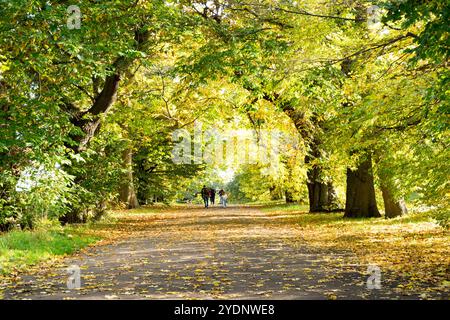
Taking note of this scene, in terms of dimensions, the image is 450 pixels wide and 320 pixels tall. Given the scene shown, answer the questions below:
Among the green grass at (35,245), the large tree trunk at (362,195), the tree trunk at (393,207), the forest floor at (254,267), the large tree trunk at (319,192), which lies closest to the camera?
the forest floor at (254,267)

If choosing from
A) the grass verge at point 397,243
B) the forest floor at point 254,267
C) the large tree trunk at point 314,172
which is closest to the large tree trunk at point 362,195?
the grass verge at point 397,243

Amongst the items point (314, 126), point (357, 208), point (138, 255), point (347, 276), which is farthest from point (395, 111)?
point (314, 126)

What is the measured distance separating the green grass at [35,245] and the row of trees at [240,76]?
0.91 metres

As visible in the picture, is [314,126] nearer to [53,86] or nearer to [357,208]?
[357,208]

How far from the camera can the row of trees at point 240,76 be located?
38.4ft

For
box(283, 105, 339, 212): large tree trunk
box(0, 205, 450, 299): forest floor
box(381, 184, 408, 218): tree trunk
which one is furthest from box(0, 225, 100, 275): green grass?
box(283, 105, 339, 212): large tree trunk

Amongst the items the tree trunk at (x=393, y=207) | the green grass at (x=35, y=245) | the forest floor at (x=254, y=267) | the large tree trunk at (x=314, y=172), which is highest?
the large tree trunk at (x=314, y=172)

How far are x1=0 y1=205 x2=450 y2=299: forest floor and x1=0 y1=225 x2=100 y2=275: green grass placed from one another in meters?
0.35

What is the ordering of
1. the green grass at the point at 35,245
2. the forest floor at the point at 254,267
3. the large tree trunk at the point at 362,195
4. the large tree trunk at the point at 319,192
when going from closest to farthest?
1. the forest floor at the point at 254,267
2. the green grass at the point at 35,245
3. the large tree trunk at the point at 362,195
4. the large tree trunk at the point at 319,192

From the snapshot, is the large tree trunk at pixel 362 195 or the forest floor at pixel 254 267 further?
the large tree trunk at pixel 362 195

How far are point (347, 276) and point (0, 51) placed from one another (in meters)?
9.28

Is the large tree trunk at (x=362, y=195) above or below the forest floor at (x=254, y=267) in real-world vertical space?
above

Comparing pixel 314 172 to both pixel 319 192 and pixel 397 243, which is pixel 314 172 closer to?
pixel 319 192

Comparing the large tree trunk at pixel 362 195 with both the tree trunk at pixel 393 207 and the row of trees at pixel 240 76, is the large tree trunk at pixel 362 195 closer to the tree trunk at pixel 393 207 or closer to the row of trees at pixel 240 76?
the row of trees at pixel 240 76
